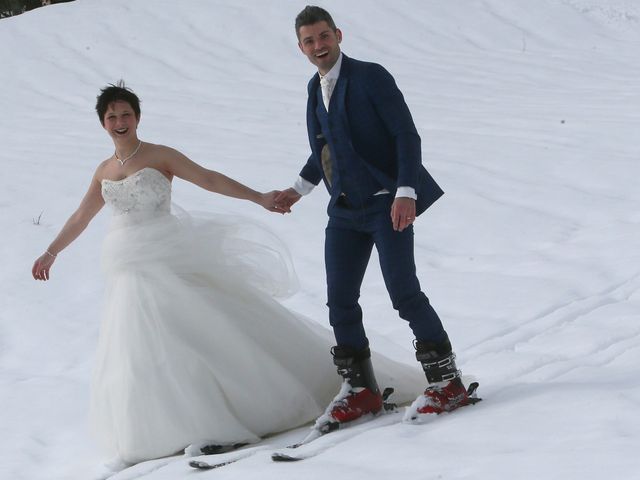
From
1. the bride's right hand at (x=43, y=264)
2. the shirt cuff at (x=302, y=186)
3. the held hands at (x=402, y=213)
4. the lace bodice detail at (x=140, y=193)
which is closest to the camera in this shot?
the held hands at (x=402, y=213)

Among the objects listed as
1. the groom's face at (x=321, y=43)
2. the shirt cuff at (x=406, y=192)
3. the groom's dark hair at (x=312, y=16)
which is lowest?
the shirt cuff at (x=406, y=192)

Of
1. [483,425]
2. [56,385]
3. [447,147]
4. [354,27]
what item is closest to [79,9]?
[354,27]

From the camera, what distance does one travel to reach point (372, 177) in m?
4.11

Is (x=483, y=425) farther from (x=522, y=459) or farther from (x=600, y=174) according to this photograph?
(x=600, y=174)

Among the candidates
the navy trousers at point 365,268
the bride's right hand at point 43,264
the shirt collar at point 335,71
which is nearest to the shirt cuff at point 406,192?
the navy trousers at point 365,268

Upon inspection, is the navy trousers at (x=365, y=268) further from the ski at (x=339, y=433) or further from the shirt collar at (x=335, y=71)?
the shirt collar at (x=335, y=71)

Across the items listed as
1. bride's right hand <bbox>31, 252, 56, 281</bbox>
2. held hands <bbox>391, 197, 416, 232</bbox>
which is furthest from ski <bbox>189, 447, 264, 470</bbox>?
bride's right hand <bbox>31, 252, 56, 281</bbox>

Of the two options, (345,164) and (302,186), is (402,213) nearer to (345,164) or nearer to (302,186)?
(345,164)

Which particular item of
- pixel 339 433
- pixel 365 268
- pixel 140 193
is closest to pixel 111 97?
pixel 140 193

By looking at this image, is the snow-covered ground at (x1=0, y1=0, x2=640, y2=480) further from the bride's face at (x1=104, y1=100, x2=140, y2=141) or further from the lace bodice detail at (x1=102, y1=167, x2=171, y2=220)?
A: the bride's face at (x1=104, y1=100, x2=140, y2=141)

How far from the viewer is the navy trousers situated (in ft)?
13.4

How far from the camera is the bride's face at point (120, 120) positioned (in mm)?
4445

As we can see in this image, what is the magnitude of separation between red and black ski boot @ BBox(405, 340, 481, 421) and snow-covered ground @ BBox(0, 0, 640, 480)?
0.33ft

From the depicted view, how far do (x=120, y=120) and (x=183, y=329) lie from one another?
91 centimetres
